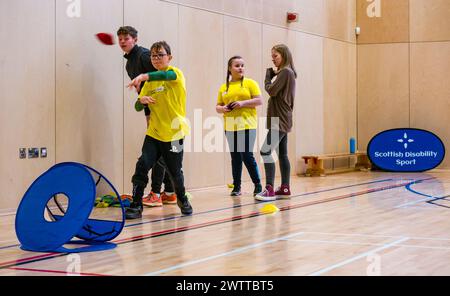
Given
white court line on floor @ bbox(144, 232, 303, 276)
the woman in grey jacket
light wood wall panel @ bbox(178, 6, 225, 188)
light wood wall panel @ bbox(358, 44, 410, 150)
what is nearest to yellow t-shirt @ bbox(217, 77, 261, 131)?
the woman in grey jacket

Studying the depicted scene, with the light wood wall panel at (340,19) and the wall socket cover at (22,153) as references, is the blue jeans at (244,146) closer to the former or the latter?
the wall socket cover at (22,153)

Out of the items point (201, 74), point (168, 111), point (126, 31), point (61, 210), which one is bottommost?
point (61, 210)

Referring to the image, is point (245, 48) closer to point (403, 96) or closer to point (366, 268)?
point (403, 96)

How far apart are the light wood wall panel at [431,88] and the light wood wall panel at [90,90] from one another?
23.7ft

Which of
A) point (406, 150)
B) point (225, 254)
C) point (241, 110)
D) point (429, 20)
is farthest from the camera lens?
point (429, 20)

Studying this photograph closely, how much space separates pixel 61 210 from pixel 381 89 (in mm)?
10222

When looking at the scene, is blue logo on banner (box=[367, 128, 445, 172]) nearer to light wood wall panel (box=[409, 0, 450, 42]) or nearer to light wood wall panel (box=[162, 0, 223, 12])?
light wood wall panel (box=[409, 0, 450, 42])

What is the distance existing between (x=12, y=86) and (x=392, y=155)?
809cm

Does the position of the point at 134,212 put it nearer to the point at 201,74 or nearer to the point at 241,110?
the point at 241,110

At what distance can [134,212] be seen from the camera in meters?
7.35

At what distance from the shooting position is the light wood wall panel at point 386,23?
14711 mm

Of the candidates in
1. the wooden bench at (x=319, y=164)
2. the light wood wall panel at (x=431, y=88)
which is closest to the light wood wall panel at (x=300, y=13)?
the light wood wall panel at (x=431, y=88)

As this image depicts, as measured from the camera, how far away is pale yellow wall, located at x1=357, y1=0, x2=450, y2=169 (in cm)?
1449

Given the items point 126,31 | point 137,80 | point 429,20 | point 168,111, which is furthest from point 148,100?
point 429,20
